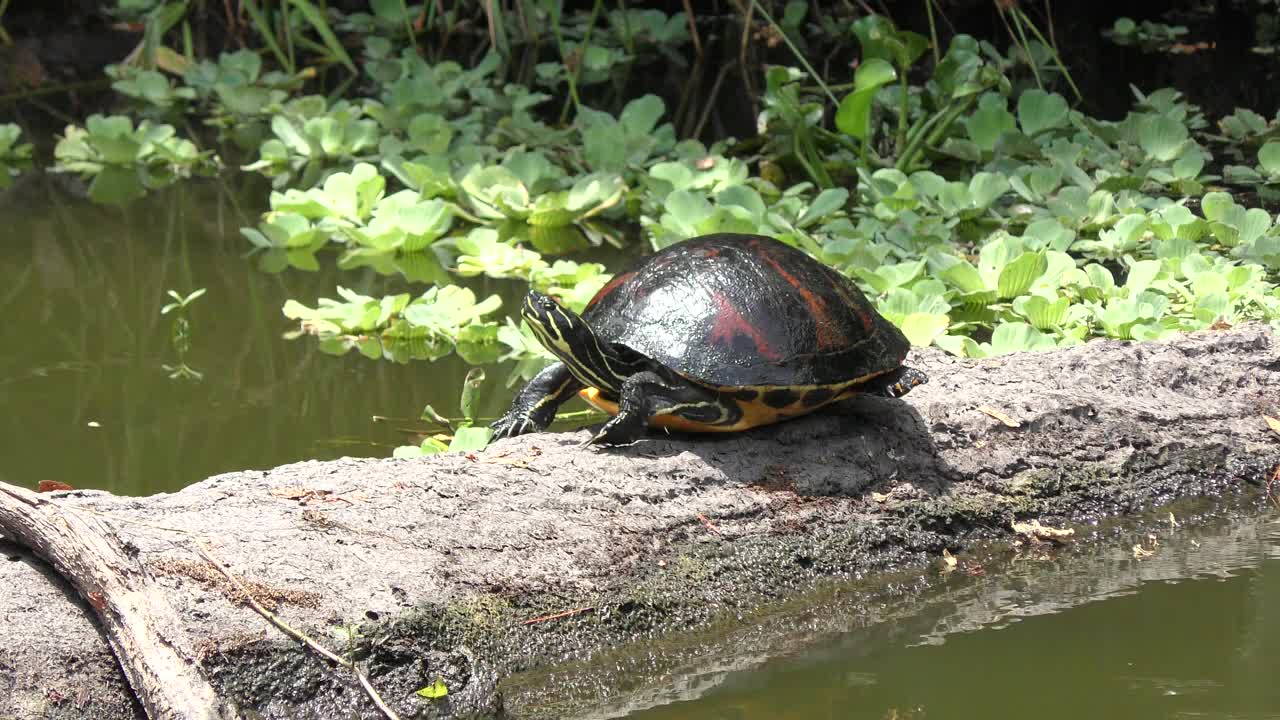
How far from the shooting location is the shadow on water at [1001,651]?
210cm

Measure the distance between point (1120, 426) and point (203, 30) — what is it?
6556 millimetres

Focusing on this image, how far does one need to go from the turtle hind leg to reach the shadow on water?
403 millimetres

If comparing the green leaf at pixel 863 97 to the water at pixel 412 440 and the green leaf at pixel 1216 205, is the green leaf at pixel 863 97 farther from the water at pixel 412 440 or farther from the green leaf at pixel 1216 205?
the water at pixel 412 440

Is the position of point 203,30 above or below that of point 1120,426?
below

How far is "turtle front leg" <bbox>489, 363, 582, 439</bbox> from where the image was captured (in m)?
2.86

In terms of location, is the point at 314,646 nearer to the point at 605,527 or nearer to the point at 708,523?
the point at 605,527

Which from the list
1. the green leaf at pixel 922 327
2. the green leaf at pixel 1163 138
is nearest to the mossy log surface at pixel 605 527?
the green leaf at pixel 922 327

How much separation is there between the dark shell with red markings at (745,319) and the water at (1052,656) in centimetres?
47

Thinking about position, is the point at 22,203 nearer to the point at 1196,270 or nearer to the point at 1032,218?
the point at 1032,218

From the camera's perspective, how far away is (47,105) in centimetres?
686

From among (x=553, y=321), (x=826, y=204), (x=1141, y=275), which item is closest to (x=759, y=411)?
(x=553, y=321)

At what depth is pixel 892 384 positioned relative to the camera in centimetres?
281

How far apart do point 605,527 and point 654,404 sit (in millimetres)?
304

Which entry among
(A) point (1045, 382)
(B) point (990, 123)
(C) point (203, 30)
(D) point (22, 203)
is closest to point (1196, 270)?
(A) point (1045, 382)
